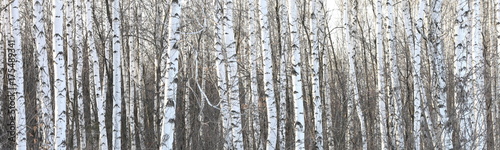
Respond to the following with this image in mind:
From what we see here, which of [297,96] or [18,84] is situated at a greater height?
[18,84]

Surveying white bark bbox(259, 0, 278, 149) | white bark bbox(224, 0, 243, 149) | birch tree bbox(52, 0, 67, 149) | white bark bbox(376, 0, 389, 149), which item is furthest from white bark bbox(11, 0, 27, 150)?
white bark bbox(376, 0, 389, 149)

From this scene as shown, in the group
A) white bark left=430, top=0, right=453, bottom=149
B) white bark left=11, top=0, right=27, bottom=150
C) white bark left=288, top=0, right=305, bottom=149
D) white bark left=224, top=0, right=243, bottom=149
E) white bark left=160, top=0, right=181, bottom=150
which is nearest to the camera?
white bark left=160, top=0, right=181, bottom=150

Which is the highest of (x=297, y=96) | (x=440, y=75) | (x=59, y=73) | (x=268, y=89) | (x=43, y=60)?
(x=43, y=60)

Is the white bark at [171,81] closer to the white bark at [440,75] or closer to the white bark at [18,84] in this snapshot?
the white bark at [18,84]

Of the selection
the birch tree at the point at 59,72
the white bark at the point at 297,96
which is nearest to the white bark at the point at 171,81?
the white bark at the point at 297,96

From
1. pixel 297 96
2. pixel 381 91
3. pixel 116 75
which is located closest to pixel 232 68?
pixel 297 96

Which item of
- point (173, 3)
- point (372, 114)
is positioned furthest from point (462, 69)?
point (372, 114)

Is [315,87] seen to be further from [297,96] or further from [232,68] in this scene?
[297,96]

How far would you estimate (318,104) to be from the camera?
31.0 feet

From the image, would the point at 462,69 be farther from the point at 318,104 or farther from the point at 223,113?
the point at 223,113

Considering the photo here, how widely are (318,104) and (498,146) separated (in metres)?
3.84

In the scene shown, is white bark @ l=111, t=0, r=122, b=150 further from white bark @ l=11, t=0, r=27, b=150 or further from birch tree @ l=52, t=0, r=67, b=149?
birch tree @ l=52, t=0, r=67, b=149

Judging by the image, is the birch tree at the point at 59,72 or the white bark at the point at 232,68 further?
the white bark at the point at 232,68

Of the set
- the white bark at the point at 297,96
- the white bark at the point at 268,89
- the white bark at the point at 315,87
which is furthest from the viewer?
the white bark at the point at 315,87
